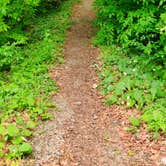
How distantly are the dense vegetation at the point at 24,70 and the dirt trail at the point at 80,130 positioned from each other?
0.29 meters

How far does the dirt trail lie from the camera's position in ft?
21.1

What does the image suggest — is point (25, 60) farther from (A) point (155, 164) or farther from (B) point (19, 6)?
(A) point (155, 164)

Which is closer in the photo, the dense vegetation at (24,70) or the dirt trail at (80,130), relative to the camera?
the dirt trail at (80,130)

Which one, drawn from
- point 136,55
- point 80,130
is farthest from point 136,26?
point 80,130

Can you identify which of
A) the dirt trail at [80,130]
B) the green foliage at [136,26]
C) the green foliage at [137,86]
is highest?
the green foliage at [136,26]

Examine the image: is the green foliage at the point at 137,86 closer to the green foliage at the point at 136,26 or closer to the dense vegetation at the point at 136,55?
the dense vegetation at the point at 136,55

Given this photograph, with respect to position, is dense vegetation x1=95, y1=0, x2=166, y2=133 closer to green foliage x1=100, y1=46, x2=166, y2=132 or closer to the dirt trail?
green foliage x1=100, y1=46, x2=166, y2=132

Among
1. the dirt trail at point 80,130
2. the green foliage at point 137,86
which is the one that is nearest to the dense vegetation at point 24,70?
the dirt trail at point 80,130

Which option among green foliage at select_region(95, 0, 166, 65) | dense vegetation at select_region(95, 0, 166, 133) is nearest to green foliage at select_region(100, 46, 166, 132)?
dense vegetation at select_region(95, 0, 166, 133)

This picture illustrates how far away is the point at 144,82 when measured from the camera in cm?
870

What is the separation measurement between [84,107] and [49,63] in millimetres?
2533

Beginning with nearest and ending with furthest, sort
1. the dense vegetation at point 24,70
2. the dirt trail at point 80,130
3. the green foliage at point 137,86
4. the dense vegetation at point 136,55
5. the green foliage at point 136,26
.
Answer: the dirt trail at point 80,130 → the dense vegetation at point 24,70 → the green foliage at point 137,86 → the dense vegetation at point 136,55 → the green foliage at point 136,26

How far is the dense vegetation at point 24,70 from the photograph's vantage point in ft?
22.3

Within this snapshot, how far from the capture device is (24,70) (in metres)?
9.57
